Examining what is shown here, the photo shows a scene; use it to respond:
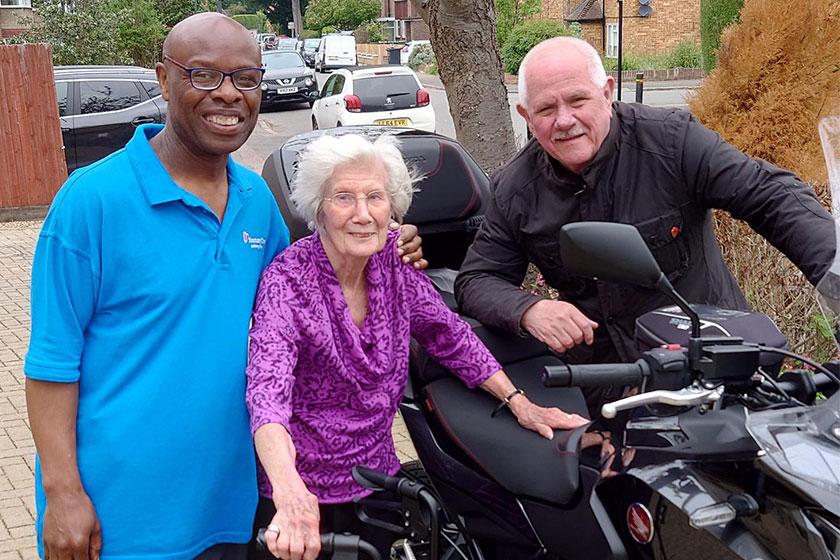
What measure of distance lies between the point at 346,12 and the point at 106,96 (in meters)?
52.3

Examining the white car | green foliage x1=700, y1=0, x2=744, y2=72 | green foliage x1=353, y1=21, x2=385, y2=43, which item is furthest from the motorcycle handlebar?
green foliage x1=353, y1=21, x2=385, y2=43

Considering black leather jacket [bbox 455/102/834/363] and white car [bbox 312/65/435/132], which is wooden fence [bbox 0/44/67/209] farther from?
black leather jacket [bbox 455/102/834/363]

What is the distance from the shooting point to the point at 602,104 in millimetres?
3082

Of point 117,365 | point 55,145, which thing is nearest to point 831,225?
point 117,365

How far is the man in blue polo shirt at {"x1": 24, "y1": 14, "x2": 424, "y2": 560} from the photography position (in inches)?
88.4

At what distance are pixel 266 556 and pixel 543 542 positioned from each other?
0.89 m

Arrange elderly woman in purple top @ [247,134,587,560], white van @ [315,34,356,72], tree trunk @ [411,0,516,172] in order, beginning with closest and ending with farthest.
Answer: elderly woman in purple top @ [247,134,587,560] < tree trunk @ [411,0,516,172] < white van @ [315,34,356,72]

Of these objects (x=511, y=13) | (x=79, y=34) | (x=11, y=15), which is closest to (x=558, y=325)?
(x=79, y=34)

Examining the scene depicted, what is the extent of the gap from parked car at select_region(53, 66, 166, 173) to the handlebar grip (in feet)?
41.0

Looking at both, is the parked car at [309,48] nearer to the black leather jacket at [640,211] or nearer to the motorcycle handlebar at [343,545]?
the black leather jacket at [640,211]

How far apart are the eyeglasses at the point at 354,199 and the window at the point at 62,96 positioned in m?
12.2

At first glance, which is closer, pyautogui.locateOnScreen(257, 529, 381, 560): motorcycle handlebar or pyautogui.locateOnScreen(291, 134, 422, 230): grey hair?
pyautogui.locateOnScreen(257, 529, 381, 560): motorcycle handlebar

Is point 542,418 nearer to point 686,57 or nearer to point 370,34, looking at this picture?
point 686,57

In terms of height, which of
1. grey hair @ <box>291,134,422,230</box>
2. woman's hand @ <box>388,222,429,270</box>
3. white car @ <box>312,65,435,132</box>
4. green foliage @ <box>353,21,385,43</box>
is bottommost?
white car @ <box>312,65,435,132</box>
